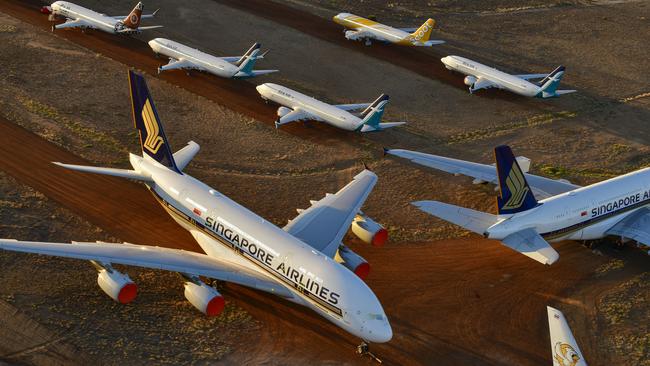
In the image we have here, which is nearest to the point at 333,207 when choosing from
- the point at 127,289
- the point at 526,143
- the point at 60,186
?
the point at 127,289

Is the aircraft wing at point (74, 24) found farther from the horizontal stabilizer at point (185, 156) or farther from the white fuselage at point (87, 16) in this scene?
the horizontal stabilizer at point (185, 156)

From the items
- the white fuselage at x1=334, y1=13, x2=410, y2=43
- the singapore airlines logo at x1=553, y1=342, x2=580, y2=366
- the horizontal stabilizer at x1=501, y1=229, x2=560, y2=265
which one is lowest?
the singapore airlines logo at x1=553, y1=342, x2=580, y2=366

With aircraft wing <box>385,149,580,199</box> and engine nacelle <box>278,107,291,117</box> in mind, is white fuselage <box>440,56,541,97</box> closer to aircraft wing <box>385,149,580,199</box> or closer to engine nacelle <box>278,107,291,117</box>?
aircraft wing <box>385,149,580,199</box>

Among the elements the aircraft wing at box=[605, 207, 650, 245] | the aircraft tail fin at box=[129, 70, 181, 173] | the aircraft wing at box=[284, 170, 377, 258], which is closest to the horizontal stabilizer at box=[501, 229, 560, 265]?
the aircraft wing at box=[605, 207, 650, 245]

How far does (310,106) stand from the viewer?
68.2 m

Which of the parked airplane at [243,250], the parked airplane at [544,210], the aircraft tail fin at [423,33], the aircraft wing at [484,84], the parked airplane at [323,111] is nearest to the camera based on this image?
the parked airplane at [243,250]

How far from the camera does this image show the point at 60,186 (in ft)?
182

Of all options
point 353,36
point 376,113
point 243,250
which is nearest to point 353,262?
point 243,250

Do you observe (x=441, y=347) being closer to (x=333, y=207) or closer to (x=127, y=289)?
(x=333, y=207)

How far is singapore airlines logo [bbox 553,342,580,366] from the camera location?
38.5 meters

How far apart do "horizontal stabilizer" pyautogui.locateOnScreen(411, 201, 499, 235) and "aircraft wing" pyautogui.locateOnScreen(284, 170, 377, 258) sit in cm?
445

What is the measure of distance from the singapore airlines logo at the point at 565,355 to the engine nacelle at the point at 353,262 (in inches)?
486

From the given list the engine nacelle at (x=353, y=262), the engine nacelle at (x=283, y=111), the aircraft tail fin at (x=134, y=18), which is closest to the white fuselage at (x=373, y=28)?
the engine nacelle at (x=283, y=111)

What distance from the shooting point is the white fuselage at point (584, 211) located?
1873 inches
